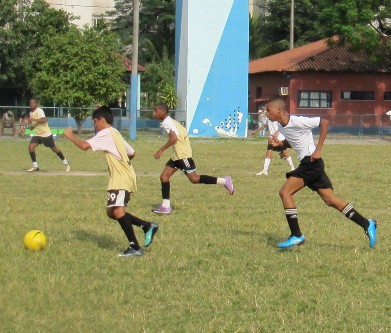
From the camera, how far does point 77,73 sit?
4294cm

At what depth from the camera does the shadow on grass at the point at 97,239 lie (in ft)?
34.2

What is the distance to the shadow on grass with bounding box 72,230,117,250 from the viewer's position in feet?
34.2

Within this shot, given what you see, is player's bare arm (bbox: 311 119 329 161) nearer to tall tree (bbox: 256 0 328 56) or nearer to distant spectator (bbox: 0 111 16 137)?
distant spectator (bbox: 0 111 16 137)

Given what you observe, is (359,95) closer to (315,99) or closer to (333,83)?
(333,83)

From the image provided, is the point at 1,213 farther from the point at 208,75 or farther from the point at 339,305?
the point at 208,75

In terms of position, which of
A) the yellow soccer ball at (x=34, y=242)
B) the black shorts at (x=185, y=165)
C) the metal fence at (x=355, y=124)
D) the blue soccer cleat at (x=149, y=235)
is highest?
the black shorts at (x=185, y=165)

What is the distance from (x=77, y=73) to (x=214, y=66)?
7.04 m

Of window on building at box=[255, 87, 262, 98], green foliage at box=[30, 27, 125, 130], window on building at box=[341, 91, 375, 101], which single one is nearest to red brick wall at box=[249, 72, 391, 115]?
window on building at box=[341, 91, 375, 101]

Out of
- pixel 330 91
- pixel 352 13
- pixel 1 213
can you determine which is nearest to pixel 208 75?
pixel 352 13

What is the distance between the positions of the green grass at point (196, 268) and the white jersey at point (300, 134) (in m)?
1.15

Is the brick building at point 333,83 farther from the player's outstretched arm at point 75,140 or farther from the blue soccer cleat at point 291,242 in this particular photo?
the player's outstretched arm at point 75,140

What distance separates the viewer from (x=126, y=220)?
9.69 meters

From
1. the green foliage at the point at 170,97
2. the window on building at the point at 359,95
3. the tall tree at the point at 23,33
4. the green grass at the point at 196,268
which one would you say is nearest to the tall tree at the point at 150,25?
the tall tree at the point at 23,33

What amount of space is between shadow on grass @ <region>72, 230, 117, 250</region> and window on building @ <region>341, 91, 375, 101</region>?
44.3m
